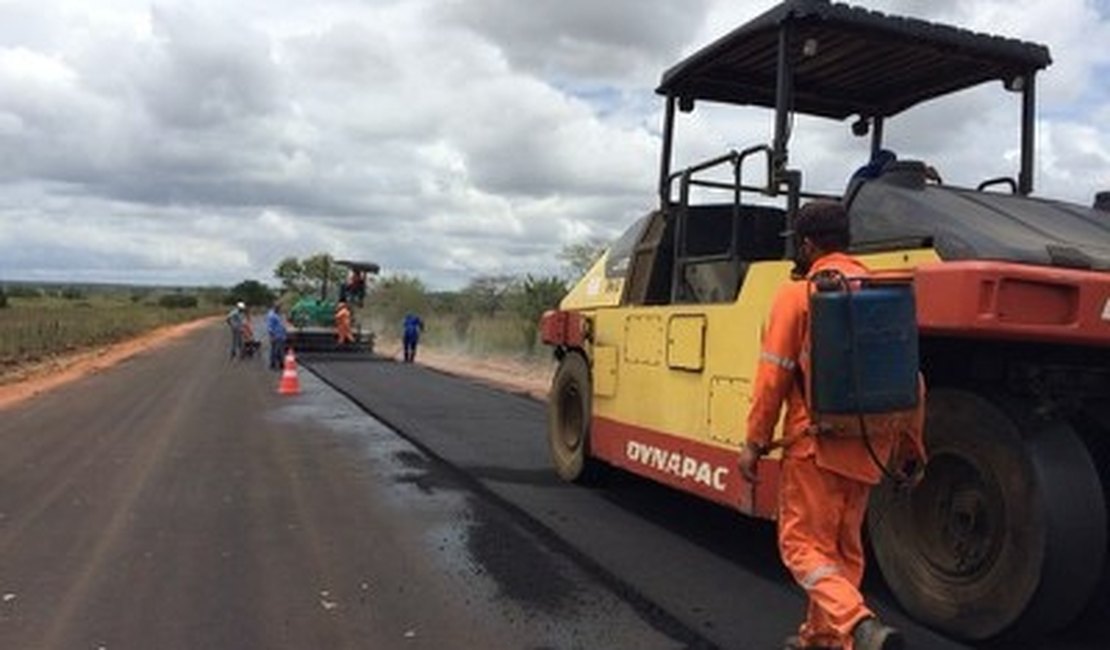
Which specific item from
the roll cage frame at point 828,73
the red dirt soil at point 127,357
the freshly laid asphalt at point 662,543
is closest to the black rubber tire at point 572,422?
the freshly laid asphalt at point 662,543

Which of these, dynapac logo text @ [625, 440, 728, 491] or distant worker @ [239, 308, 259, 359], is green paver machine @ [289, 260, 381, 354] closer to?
distant worker @ [239, 308, 259, 359]

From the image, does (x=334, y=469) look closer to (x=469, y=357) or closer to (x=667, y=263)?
(x=667, y=263)

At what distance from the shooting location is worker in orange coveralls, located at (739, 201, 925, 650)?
435cm

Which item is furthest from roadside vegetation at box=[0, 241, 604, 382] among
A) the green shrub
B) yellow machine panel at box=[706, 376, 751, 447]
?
the green shrub

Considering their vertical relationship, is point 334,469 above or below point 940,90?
below

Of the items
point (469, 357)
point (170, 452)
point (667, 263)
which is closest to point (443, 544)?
point (667, 263)

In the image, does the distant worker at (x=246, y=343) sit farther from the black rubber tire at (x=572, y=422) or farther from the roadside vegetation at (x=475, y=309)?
the black rubber tire at (x=572, y=422)

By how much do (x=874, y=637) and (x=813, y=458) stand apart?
0.67m

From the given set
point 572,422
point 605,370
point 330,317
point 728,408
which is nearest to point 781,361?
point 728,408

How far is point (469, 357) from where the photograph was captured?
121 feet

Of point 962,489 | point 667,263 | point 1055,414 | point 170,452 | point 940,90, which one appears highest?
point 940,90

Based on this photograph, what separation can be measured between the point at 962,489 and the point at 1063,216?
1.59m

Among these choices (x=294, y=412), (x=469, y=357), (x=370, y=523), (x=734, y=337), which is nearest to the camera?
(x=734, y=337)

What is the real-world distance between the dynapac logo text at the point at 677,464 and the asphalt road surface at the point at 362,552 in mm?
422
